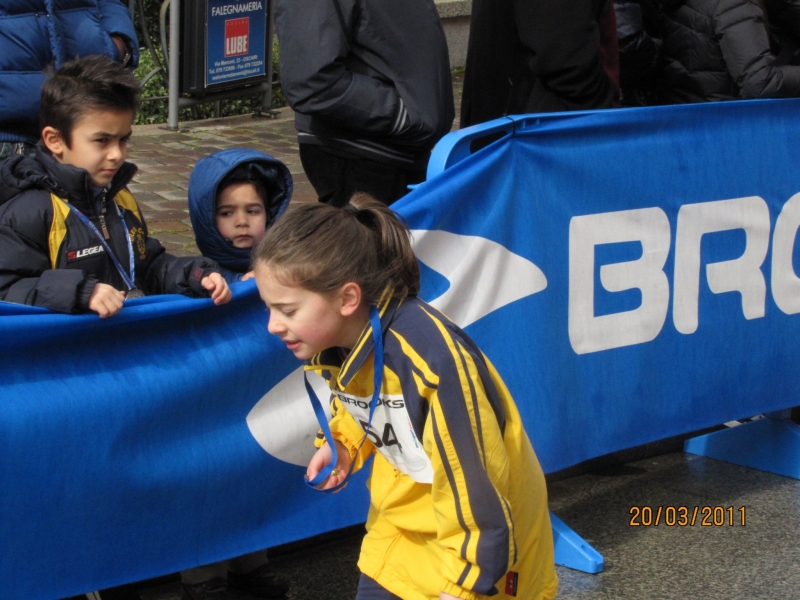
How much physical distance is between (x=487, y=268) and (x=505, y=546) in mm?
1390

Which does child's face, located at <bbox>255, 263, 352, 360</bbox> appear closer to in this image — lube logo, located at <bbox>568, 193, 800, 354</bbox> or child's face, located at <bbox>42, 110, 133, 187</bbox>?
child's face, located at <bbox>42, 110, 133, 187</bbox>

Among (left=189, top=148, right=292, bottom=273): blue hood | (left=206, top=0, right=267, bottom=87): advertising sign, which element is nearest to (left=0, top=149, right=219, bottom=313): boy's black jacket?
(left=189, top=148, right=292, bottom=273): blue hood

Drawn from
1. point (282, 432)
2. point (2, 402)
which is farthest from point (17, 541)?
point (282, 432)

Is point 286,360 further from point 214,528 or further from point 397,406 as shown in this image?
point 397,406

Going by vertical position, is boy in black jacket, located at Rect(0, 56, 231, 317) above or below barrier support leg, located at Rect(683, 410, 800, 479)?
above

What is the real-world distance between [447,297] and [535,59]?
4.00 ft

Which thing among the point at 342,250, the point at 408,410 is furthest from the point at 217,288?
the point at 408,410

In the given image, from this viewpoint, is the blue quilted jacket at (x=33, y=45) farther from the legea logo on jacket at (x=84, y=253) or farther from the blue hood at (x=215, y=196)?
the legea logo on jacket at (x=84, y=253)

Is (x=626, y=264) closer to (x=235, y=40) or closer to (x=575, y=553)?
(x=575, y=553)

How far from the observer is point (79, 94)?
2.94m

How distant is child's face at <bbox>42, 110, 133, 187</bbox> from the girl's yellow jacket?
92 centimetres

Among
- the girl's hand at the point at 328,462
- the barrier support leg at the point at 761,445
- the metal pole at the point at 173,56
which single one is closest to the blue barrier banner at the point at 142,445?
the girl's hand at the point at 328,462

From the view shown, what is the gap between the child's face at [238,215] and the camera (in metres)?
3.35

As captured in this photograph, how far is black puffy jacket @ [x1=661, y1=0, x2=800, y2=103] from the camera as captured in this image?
477 centimetres
